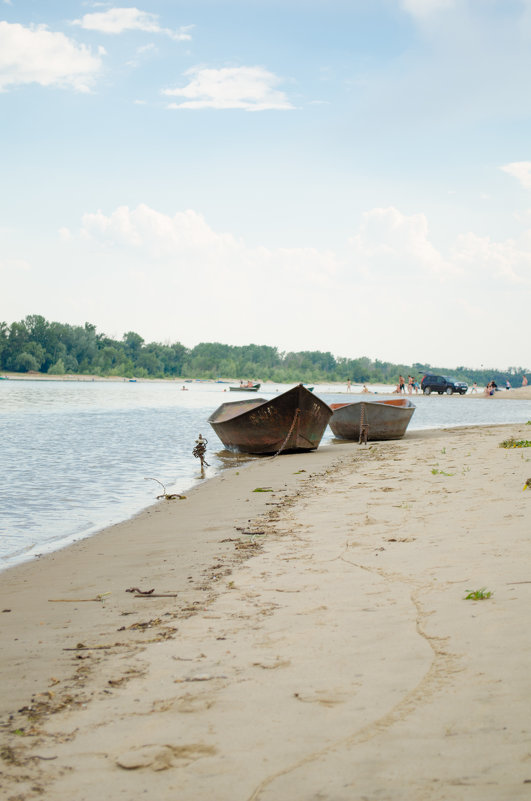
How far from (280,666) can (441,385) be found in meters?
72.9

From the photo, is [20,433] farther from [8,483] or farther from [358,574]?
[358,574]

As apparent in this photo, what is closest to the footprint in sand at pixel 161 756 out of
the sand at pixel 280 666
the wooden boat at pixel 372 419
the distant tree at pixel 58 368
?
the sand at pixel 280 666

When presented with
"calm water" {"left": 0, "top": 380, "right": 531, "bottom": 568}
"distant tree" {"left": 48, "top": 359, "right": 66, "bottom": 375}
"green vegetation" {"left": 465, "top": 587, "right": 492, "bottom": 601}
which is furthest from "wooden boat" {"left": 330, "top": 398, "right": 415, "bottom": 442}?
"distant tree" {"left": 48, "top": 359, "right": 66, "bottom": 375}

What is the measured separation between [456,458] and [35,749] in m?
10.8

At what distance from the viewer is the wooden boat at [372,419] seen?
20500 mm

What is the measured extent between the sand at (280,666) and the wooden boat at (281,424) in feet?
31.7

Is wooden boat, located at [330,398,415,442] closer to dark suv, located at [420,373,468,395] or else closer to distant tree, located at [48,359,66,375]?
dark suv, located at [420,373,468,395]

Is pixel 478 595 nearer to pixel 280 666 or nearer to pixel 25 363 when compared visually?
pixel 280 666

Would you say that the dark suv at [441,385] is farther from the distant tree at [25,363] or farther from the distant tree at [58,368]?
the distant tree at [25,363]

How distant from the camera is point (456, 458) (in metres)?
12.5

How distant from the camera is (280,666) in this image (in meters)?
3.37

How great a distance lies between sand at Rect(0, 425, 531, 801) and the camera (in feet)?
8.04

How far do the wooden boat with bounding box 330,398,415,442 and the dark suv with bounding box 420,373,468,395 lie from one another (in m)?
53.5

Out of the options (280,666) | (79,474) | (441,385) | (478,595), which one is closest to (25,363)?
(441,385)
